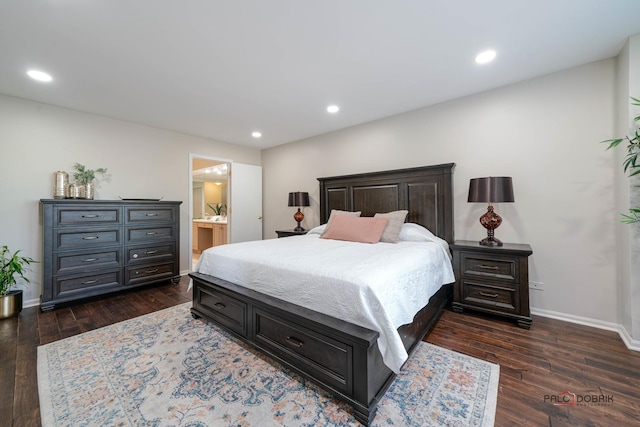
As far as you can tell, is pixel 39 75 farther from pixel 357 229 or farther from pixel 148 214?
pixel 357 229

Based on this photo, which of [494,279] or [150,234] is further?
[150,234]

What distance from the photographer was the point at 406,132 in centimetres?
358

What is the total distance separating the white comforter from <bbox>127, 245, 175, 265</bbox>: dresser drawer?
1614 millimetres

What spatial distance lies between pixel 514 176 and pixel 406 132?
144 centimetres

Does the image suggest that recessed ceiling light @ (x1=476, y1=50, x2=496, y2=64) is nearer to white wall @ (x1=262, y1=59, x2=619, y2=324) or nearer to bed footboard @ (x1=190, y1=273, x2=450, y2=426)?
white wall @ (x1=262, y1=59, x2=619, y2=324)

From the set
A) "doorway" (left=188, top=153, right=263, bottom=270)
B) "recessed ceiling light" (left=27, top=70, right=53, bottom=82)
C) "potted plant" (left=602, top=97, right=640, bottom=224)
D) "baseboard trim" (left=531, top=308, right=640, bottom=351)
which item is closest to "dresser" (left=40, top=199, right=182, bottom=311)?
"doorway" (left=188, top=153, right=263, bottom=270)

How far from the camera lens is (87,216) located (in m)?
3.14

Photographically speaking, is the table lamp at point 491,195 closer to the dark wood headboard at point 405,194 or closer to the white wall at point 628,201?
the dark wood headboard at point 405,194

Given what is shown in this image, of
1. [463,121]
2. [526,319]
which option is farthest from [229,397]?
[463,121]

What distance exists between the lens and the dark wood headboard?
10.3 ft

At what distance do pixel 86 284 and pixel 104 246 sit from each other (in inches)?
19.2

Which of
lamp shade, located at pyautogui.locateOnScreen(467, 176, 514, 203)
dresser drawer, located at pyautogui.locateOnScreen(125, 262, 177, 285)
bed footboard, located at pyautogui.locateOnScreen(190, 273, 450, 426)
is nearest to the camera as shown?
bed footboard, located at pyautogui.locateOnScreen(190, 273, 450, 426)

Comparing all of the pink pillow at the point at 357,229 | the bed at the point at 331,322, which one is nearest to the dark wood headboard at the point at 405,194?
the bed at the point at 331,322

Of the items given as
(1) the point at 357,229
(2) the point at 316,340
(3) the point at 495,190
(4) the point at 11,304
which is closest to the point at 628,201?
(3) the point at 495,190
